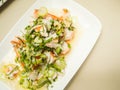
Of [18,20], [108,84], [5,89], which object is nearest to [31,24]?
[18,20]

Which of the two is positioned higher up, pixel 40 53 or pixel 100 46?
Answer: pixel 40 53

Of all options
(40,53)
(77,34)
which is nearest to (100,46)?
(77,34)

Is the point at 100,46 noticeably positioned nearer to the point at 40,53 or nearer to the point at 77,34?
the point at 77,34
